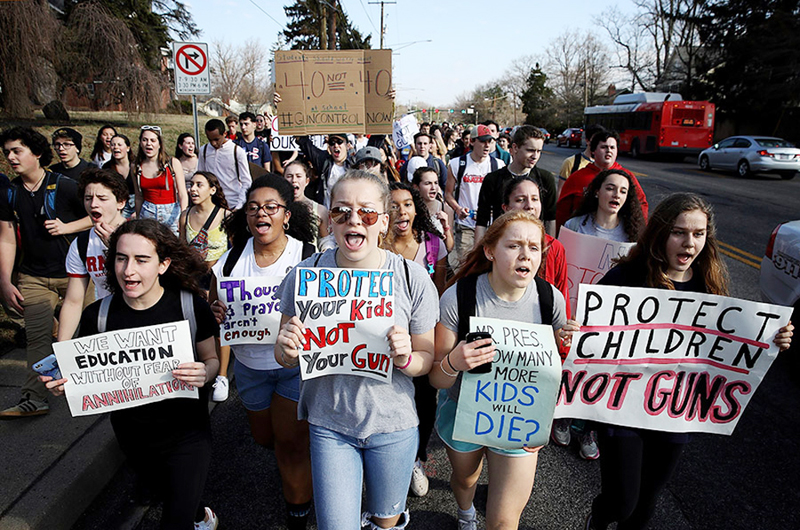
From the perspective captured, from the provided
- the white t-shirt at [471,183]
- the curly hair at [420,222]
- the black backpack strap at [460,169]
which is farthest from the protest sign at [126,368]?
the black backpack strap at [460,169]

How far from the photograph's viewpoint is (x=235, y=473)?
133 inches

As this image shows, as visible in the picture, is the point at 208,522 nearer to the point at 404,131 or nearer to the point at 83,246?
the point at 83,246

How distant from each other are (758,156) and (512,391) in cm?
2173

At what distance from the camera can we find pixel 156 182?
5727 mm

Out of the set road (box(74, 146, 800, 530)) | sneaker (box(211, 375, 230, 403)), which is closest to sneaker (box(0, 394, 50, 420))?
A: road (box(74, 146, 800, 530))

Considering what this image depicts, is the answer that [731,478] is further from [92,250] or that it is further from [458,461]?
[92,250]

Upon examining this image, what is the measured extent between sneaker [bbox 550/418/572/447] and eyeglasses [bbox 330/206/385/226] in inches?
95.3

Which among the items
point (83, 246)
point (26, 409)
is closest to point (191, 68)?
point (83, 246)

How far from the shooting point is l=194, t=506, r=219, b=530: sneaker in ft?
8.97

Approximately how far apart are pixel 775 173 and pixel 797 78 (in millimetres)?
11486

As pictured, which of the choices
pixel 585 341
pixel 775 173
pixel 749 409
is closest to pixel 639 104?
pixel 775 173

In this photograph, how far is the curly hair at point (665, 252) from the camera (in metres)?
2.65

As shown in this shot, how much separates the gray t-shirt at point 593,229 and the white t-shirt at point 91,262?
330 centimetres

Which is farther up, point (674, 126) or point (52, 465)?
point (674, 126)
